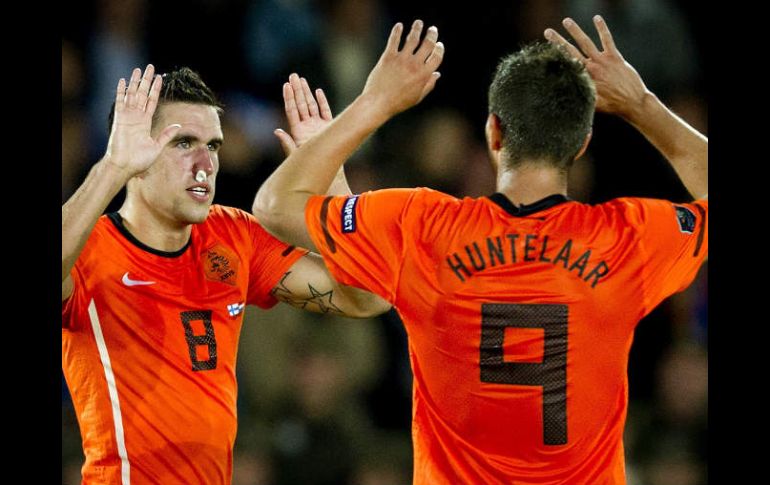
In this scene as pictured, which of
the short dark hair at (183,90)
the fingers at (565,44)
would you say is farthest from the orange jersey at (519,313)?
the short dark hair at (183,90)

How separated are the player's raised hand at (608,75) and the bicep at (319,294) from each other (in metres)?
1.44

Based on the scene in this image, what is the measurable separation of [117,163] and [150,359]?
0.84m

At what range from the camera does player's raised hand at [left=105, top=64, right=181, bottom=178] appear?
3.75 metres

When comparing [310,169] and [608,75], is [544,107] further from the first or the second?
[310,169]

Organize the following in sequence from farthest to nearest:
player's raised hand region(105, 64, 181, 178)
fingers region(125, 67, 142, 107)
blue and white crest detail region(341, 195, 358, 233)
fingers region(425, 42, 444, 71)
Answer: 1. fingers region(125, 67, 142, 107)
2. player's raised hand region(105, 64, 181, 178)
3. fingers region(425, 42, 444, 71)
4. blue and white crest detail region(341, 195, 358, 233)

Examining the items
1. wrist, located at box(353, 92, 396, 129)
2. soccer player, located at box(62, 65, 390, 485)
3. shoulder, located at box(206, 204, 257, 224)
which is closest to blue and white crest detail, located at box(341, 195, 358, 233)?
wrist, located at box(353, 92, 396, 129)

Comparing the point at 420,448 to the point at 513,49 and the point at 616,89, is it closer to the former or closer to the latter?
the point at 616,89

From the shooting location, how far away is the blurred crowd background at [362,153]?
6758 mm

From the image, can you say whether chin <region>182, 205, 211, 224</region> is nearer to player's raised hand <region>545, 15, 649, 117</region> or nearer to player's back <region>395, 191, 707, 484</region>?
player's back <region>395, 191, 707, 484</region>

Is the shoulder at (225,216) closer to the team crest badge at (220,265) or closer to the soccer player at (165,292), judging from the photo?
the soccer player at (165,292)

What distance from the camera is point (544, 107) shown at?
3117 millimetres

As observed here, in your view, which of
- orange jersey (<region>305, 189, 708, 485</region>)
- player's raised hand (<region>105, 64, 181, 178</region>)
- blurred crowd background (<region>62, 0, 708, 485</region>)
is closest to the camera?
orange jersey (<region>305, 189, 708, 485</region>)

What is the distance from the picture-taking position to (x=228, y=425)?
4156mm

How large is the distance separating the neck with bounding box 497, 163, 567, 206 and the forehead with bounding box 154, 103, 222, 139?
179 centimetres
